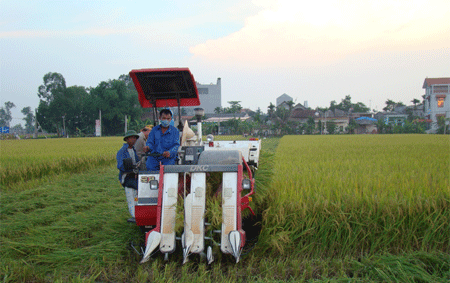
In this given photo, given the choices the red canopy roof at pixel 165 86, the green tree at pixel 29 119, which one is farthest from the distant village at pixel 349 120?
the green tree at pixel 29 119

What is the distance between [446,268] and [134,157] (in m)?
4.08

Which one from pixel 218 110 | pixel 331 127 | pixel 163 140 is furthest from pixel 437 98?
pixel 163 140

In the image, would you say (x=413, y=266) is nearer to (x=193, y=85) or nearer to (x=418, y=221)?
(x=418, y=221)

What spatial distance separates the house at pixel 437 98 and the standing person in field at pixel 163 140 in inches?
2261

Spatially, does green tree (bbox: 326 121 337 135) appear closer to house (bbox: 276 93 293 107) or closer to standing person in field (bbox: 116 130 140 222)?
house (bbox: 276 93 293 107)

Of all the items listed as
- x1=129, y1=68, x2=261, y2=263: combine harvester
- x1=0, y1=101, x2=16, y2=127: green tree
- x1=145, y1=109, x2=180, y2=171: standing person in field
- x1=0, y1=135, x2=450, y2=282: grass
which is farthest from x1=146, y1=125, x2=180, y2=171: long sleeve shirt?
x1=0, y1=101, x2=16, y2=127: green tree

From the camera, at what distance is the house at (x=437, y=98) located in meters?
53.2

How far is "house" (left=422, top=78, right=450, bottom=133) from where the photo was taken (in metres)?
53.2

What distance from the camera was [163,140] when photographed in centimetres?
461

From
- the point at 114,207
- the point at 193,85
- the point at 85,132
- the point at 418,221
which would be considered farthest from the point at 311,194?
the point at 85,132

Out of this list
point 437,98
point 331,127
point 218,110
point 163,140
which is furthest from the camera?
point 218,110

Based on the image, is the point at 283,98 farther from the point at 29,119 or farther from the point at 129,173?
the point at 129,173

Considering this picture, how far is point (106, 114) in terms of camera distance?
182 feet

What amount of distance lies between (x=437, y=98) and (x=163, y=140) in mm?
61696
